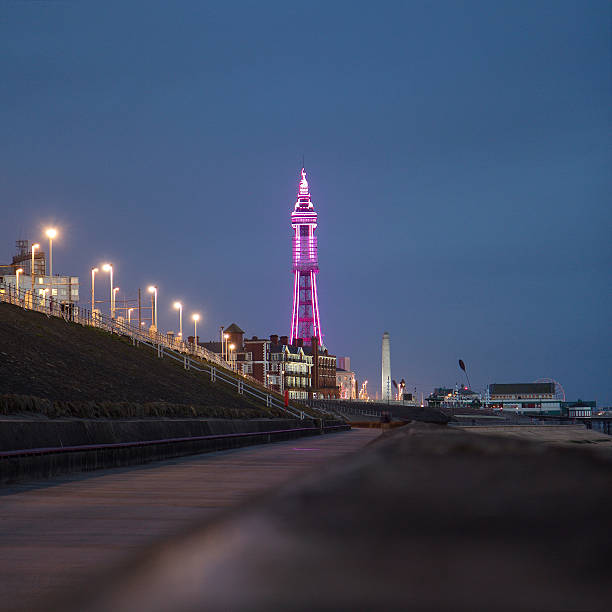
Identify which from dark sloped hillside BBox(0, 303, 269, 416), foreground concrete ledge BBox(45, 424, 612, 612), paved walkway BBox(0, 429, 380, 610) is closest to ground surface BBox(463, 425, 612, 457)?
foreground concrete ledge BBox(45, 424, 612, 612)

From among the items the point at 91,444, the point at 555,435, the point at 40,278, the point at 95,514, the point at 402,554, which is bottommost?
the point at 555,435

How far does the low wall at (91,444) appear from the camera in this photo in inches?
655

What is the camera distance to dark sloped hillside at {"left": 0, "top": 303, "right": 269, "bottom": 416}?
36781mm

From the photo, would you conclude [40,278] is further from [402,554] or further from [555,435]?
[402,554]

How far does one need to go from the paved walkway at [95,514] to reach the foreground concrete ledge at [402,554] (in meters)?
1.09

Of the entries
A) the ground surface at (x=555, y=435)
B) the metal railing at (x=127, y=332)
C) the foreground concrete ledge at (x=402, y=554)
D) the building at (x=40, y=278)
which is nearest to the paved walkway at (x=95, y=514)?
the foreground concrete ledge at (x=402, y=554)

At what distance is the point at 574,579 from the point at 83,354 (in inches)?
1914

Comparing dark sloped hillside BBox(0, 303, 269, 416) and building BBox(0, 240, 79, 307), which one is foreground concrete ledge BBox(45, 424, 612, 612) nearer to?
dark sloped hillside BBox(0, 303, 269, 416)

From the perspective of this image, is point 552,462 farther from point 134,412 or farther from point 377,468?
point 134,412

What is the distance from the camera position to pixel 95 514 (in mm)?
10648

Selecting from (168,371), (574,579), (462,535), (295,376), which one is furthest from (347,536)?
(295,376)

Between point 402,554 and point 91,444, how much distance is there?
57.7 ft

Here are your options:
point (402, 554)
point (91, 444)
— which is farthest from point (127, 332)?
point (402, 554)

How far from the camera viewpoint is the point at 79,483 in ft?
52.7
